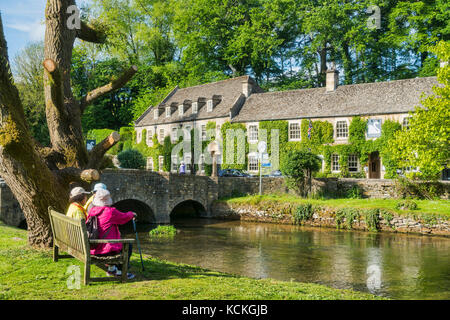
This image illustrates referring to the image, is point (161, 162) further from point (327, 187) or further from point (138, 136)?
point (327, 187)

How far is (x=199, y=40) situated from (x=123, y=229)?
3270 cm

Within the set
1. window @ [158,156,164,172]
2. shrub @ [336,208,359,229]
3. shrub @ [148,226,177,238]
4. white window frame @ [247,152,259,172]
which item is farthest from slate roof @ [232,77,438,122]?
shrub @ [148,226,177,238]

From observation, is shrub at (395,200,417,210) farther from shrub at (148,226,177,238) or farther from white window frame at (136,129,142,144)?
white window frame at (136,129,142,144)

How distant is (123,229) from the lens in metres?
25.9

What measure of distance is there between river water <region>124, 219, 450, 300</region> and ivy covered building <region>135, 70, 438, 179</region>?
34.6 ft

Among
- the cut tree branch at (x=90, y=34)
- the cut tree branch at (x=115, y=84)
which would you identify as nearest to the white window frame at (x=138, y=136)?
the cut tree branch at (x=90, y=34)

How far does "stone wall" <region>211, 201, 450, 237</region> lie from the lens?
906 inches

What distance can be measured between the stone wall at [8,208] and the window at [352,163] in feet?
81.8

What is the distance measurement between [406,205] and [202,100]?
25.5 metres

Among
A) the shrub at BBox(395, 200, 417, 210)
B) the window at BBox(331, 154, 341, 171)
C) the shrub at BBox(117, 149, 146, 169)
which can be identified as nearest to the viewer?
the shrub at BBox(395, 200, 417, 210)

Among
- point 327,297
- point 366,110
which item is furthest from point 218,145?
point 327,297

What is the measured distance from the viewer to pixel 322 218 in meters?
26.5

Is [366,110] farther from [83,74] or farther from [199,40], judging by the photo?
[83,74]

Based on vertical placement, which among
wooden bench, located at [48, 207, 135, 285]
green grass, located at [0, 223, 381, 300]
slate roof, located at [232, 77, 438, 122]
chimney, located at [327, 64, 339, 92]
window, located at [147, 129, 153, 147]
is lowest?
green grass, located at [0, 223, 381, 300]
